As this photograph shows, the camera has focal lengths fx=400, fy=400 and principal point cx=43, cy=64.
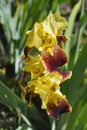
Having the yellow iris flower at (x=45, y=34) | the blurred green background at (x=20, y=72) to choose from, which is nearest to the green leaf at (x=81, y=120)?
the blurred green background at (x=20, y=72)

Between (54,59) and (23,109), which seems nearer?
(54,59)

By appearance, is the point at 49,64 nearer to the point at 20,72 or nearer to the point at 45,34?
the point at 45,34

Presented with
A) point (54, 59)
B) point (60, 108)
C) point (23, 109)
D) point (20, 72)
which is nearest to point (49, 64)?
point (54, 59)

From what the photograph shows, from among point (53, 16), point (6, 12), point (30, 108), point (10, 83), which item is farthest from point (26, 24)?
point (53, 16)

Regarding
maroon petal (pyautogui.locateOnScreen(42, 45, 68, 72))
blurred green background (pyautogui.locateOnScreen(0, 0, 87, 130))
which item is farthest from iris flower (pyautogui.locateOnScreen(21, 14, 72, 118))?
blurred green background (pyautogui.locateOnScreen(0, 0, 87, 130))

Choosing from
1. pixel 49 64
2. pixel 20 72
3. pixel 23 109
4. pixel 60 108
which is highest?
pixel 49 64

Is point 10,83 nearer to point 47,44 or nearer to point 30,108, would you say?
point 30,108

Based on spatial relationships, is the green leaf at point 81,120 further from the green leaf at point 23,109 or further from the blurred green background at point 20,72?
the green leaf at point 23,109
